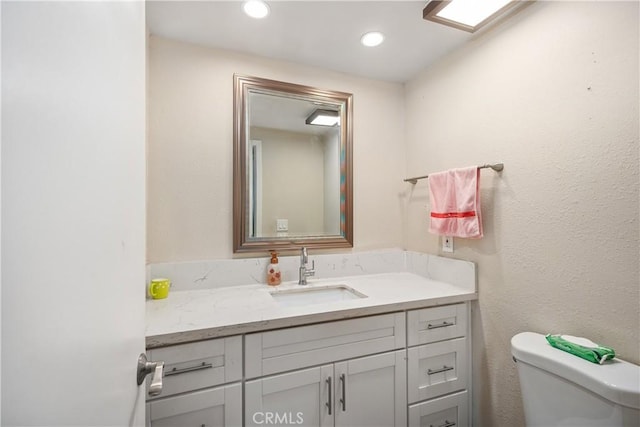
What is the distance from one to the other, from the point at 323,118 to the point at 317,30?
1.55 ft

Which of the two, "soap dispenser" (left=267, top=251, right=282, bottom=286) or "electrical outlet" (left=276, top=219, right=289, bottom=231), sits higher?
"electrical outlet" (left=276, top=219, right=289, bottom=231)

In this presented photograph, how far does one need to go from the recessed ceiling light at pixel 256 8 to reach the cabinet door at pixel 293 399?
1.56 m

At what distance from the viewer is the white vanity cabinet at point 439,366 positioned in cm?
128

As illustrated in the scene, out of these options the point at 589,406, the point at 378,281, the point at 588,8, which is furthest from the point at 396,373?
the point at 588,8

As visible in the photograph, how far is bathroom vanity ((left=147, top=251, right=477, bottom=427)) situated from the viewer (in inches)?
37.9

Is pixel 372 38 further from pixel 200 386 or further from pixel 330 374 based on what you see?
pixel 200 386

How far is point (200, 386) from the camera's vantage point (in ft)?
3.16

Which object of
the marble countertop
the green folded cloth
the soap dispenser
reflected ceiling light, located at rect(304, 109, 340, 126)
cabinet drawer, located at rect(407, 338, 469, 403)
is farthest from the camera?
reflected ceiling light, located at rect(304, 109, 340, 126)

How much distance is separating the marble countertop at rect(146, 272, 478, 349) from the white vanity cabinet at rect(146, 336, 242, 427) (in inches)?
1.7

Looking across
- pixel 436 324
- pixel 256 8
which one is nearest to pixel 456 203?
pixel 436 324

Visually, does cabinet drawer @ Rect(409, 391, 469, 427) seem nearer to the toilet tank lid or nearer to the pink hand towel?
the toilet tank lid

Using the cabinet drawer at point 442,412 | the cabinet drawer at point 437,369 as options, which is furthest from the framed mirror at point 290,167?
the cabinet drawer at point 442,412

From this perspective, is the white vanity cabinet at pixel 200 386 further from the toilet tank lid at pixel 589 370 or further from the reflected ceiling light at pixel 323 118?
the reflected ceiling light at pixel 323 118

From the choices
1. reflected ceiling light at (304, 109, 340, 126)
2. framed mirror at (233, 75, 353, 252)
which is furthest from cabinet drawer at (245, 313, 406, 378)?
reflected ceiling light at (304, 109, 340, 126)
